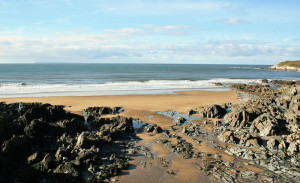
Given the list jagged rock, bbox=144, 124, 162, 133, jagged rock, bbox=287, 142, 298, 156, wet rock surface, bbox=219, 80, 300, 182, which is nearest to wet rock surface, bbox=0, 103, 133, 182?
jagged rock, bbox=144, 124, 162, 133

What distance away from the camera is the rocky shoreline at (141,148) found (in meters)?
8.50

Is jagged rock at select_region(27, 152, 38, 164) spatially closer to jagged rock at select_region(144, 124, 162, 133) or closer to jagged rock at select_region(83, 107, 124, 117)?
jagged rock at select_region(144, 124, 162, 133)

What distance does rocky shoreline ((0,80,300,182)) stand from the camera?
27.9 ft

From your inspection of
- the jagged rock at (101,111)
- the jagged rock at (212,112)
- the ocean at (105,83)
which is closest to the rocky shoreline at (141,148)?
the jagged rock at (212,112)

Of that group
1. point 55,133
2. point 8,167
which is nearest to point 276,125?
point 55,133

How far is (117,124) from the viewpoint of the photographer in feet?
45.7

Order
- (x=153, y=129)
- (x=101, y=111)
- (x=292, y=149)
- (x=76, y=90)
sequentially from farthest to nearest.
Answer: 1. (x=76, y=90)
2. (x=101, y=111)
3. (x=153, y=129)
4. (x=292, y=149)

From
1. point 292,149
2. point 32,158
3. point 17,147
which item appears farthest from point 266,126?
point 17,147

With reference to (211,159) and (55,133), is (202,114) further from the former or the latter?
(55,133)

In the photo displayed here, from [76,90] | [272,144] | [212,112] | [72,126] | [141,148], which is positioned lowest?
[141,148]

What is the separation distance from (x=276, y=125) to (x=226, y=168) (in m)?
6.51

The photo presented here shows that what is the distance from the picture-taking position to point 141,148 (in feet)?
36.5

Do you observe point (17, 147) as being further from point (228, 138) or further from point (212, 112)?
point (212, 112)

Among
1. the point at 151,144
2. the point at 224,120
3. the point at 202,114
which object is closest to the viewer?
the point at 151,144
